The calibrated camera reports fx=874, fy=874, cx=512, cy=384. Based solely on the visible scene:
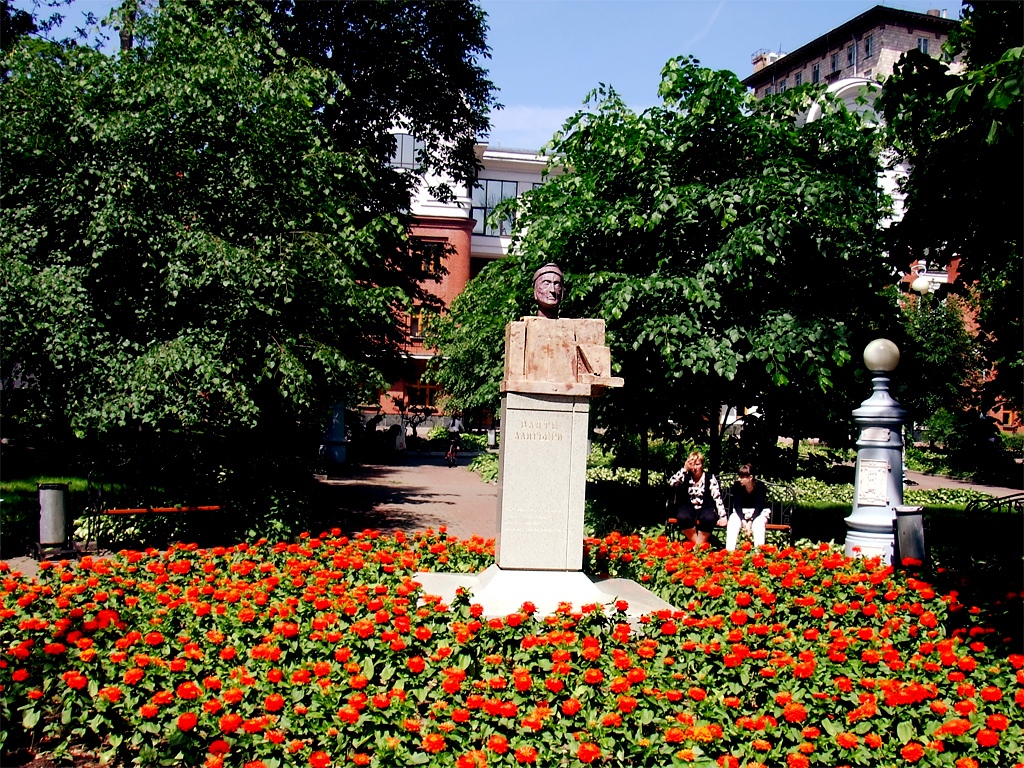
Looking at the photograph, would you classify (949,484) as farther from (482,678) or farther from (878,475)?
(482,678)

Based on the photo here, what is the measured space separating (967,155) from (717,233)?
3.64 m

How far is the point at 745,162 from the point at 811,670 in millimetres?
7626

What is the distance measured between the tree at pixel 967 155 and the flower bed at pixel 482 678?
10.6 ft

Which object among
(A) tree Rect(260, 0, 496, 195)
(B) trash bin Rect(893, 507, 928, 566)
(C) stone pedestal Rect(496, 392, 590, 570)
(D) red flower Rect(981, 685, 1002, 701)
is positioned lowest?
(D) red flower Rect(981, 685, 1002, 701)

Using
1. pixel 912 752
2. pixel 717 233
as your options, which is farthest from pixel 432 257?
pixel 912 752

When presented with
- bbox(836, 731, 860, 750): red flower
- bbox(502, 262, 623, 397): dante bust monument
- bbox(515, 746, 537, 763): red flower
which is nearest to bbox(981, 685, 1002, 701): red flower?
bbox(836, 731, 860, 750): red flower

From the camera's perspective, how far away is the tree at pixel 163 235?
8742mm

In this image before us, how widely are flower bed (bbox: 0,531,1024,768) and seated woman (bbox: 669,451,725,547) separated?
3.86 metres

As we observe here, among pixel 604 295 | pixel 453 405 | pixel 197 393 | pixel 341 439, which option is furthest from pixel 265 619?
pixel 453 405

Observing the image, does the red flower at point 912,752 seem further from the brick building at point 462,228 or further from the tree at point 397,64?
the brick building at point 462,228

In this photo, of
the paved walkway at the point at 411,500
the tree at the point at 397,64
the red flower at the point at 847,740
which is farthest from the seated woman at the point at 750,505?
the tree at the point at 397,64

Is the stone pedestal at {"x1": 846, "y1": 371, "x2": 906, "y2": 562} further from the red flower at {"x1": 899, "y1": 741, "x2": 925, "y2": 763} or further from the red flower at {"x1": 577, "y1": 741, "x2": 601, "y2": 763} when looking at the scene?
the red flower at {"x1": 577, "y1": 741, "x2": 601, "y2": 763}

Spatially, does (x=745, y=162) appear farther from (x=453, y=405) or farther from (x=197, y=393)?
(x=453, y=405)

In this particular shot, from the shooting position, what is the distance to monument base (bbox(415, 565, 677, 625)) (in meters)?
6.20
